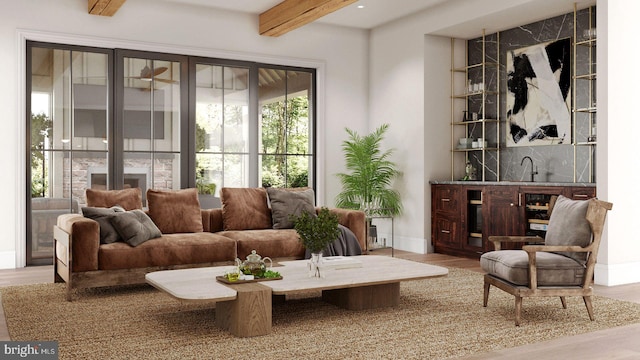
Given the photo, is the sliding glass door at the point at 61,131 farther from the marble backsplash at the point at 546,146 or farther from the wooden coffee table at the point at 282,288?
the marble backsplash at the point at 546,146

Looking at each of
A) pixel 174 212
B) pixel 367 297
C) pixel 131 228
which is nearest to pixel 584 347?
pixel 367 297

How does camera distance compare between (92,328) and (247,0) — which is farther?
(247,0)

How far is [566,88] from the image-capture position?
22.6 feet

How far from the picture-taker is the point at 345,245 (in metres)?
5.95

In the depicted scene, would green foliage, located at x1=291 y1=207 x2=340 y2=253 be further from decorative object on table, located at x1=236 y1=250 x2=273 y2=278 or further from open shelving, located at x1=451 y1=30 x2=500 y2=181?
open shelving, located at x1=451 y1=30 x2=500 y2=181

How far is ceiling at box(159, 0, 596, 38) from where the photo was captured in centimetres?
663

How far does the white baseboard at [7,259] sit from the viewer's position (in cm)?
654

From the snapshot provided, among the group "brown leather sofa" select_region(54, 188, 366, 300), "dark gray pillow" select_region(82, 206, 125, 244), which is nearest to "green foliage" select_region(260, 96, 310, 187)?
"brown leather sofa" select_region(54, 188, 366, 300)

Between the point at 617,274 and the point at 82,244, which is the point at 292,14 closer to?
the point at 82,244

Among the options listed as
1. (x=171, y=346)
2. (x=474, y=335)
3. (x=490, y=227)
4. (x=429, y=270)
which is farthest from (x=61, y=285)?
(x=490, y=227)

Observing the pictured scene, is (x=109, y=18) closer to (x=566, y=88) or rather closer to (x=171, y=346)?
(x=171, y=346)

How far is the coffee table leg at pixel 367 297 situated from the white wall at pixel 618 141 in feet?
7.56

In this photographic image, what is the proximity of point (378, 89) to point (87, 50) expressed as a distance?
3873mm

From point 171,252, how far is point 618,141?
4.20 m
